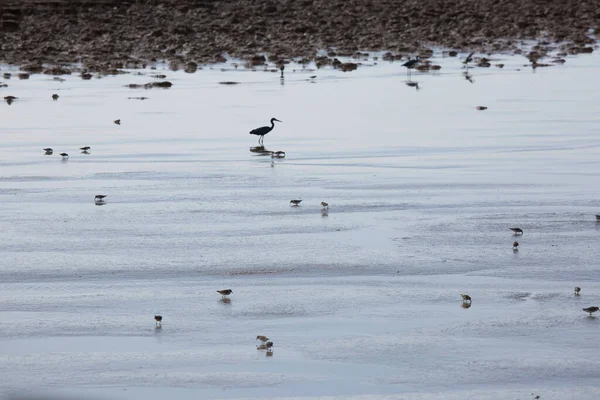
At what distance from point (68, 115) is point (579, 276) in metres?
14.6

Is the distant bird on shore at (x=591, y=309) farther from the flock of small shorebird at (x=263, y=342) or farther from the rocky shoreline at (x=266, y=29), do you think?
the rocky shoreline at (x=266, y=29)

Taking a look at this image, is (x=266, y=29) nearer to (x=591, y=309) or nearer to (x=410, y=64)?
(x=410, y=64)

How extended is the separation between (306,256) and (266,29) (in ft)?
118

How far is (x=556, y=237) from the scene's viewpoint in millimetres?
11320

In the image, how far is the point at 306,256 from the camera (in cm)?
1073

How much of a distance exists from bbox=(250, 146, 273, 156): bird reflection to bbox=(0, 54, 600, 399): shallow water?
136 mm

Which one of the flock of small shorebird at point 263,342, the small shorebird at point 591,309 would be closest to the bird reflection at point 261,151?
the flock of small shorebird at point 263,342

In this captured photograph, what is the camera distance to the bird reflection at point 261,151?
56.8ft

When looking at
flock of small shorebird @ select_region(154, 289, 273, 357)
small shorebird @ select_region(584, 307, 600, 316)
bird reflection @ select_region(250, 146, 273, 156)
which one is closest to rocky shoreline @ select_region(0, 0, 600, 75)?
bird reflection @ select_region(250, 146, 273, 156)

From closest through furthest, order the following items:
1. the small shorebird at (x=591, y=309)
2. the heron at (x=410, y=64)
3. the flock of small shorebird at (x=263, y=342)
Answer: the flock of small shorebird at (x=263, y=342), the small shorebird at (x=591, y=309), the heron at (x=410, y=64)

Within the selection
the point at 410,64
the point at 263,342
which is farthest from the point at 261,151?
the point at 410,64

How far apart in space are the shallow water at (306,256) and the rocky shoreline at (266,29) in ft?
52.6

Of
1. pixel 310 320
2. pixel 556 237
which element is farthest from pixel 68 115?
pixel 310 320

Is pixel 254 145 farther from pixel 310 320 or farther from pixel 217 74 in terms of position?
pixel 217 74
